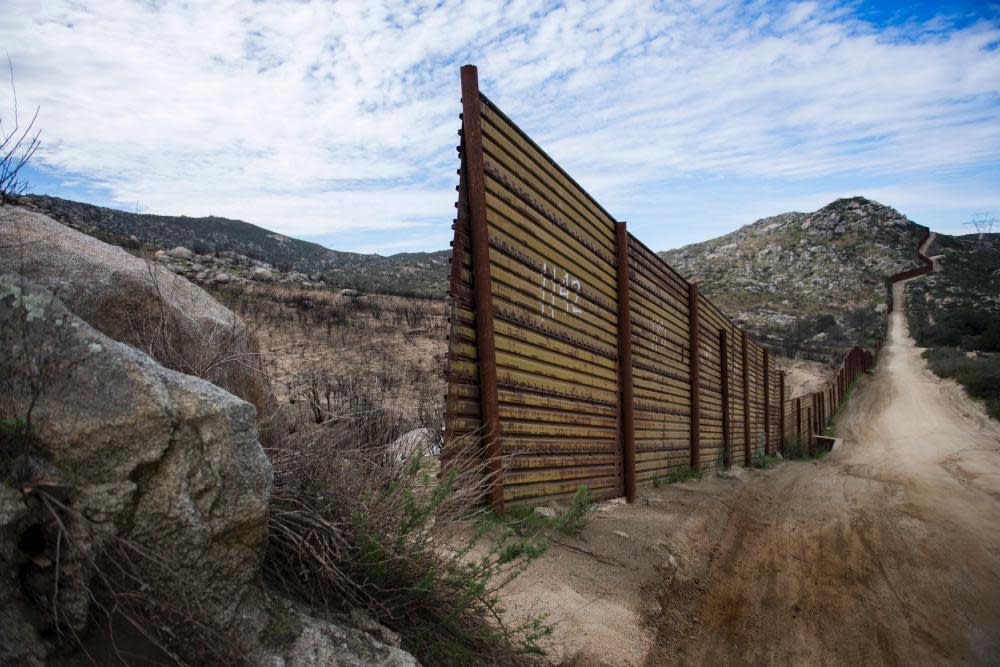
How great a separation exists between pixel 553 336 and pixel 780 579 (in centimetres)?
290

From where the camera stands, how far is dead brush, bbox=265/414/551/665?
214 cm

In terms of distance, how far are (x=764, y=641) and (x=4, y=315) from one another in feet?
14.6

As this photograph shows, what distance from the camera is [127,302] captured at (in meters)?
2.60

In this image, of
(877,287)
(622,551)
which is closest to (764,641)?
(622,551)

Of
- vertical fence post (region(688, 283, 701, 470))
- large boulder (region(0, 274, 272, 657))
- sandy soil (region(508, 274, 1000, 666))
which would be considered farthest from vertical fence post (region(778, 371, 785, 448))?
large boulder (region(0, 274, 272, 657))

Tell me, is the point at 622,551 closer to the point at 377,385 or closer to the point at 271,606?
the point at 377,385

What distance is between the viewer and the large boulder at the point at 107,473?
1382 millimetres

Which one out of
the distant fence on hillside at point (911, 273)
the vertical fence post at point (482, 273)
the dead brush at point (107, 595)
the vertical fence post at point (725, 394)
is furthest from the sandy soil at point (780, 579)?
the distant fence on hillside at point (911, 273)

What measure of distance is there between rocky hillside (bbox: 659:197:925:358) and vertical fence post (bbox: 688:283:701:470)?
29.8 m

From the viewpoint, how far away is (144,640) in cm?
152

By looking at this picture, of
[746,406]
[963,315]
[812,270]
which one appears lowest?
[746,406]

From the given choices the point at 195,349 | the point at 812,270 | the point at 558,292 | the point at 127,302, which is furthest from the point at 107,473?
the point at 812,270

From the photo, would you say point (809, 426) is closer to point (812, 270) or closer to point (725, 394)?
point (725, 394)

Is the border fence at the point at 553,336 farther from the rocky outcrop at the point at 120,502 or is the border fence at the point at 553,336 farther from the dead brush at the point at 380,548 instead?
the rocky outcrop at the point at 120,502
